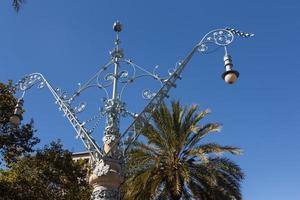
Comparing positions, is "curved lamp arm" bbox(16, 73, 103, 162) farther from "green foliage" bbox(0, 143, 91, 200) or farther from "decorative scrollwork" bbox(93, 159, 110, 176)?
"green foliage" bbox(0, 143, 91, 200)

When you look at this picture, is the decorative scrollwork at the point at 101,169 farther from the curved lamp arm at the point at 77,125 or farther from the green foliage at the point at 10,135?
the green foliage at the point at 10,135

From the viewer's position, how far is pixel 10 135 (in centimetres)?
1480

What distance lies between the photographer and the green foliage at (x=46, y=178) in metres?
12.4

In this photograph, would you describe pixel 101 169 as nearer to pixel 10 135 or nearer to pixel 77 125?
pixel 77 125

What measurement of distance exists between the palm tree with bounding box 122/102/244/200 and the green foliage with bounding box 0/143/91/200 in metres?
2.24

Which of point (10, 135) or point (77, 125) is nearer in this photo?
point (77, 125)

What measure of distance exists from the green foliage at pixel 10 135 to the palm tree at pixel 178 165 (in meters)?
4.03

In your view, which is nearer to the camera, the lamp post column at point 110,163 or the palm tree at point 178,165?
the lamp post column at point 110,163

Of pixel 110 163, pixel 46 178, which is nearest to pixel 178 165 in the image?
pixel 46 178

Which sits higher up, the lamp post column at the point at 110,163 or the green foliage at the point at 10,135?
the green foliage at the point at 10,135

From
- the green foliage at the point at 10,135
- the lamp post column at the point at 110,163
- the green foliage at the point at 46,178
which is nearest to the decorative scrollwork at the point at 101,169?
the lamp post column at the point at 110,163

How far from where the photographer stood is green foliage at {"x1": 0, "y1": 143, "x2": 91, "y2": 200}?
12438mm

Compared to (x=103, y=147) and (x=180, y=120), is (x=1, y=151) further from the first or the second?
(x=103, y=147)

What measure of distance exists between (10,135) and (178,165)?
22.2ft
